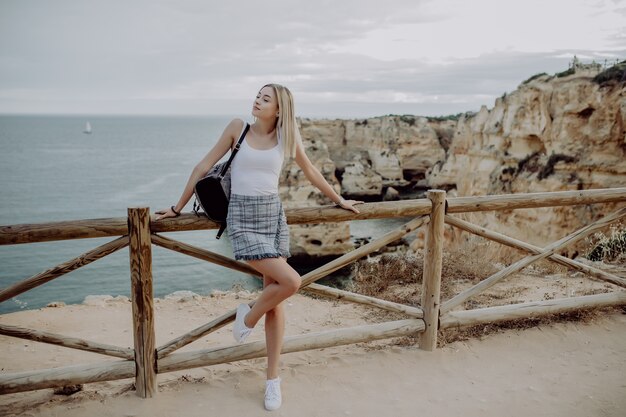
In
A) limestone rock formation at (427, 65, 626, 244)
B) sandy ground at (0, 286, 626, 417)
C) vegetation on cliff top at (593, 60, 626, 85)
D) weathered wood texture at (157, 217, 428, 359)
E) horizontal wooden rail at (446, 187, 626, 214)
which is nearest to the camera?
sandy ground at (0, 286, 626, 417)

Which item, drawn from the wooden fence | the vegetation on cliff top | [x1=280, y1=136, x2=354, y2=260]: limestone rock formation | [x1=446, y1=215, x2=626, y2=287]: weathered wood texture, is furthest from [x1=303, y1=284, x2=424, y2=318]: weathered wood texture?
[x1=280, y1=136, x2=354, y2=260]: limestone rock formation

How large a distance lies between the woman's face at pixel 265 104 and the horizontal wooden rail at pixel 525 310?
109 inches

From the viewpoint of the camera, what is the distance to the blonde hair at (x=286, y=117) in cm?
327

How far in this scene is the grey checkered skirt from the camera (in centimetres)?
327

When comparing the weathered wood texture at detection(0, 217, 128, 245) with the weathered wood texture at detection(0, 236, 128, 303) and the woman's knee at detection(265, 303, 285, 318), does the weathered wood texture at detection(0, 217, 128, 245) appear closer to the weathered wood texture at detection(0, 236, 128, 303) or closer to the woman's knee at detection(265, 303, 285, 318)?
the weathered wood texture at detection(0, 236, 128, 303)

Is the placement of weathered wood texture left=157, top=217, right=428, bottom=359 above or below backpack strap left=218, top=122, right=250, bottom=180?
below

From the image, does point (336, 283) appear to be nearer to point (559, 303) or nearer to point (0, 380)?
point (559, 303)

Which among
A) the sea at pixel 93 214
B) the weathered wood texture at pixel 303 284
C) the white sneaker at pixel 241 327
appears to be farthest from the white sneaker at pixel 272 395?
the sea at pixel 93 214

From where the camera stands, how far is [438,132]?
60094mm

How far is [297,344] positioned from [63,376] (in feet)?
6.23

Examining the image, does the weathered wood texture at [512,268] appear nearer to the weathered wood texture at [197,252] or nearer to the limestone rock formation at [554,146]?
the weathered wood texture at [197,252]

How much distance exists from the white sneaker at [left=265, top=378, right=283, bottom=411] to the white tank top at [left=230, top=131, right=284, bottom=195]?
5.06 feet

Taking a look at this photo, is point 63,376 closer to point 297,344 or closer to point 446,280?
point 297,344

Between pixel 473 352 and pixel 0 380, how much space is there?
4.14m
